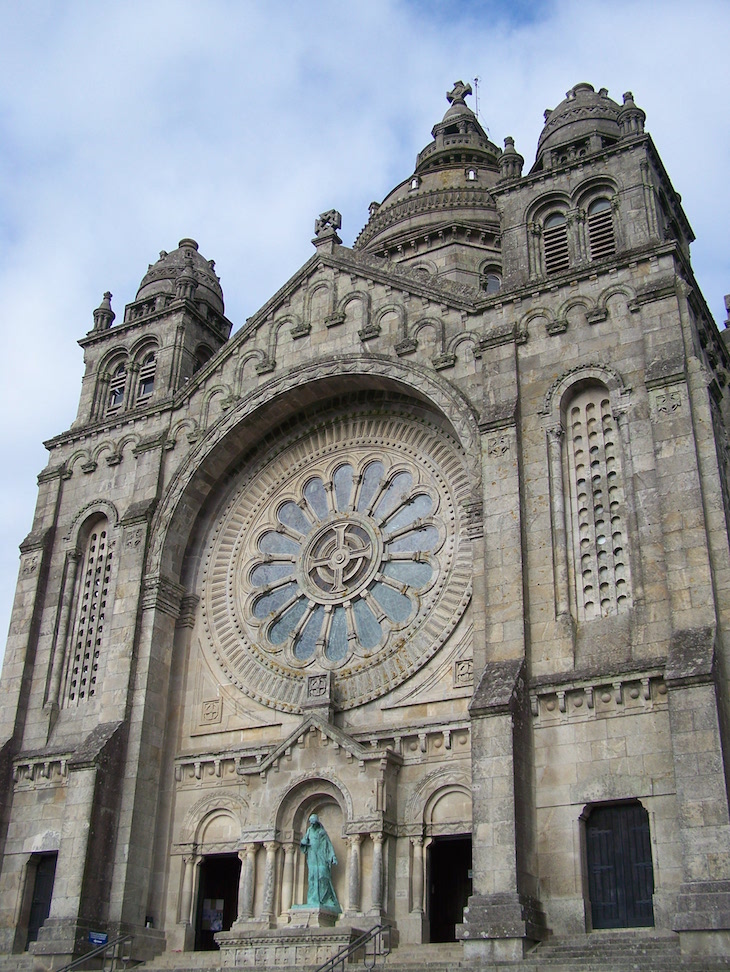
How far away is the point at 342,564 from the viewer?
24.0 m

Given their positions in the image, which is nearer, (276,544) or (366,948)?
(366,948)

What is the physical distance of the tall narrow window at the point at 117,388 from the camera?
2928cm

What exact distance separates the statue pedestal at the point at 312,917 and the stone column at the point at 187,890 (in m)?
3.31

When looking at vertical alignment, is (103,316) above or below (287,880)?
above

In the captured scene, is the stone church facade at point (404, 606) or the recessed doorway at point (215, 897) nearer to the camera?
the stone church facade at point (404, 606)

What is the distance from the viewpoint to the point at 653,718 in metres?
17.6

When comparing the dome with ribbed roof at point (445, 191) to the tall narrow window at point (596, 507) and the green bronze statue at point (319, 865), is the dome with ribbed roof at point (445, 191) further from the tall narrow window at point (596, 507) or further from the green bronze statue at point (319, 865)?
the green bronze statue at point (319, 865)

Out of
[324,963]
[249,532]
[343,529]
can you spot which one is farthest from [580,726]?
[249,532]

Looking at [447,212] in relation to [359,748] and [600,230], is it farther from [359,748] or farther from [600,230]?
[359,748]

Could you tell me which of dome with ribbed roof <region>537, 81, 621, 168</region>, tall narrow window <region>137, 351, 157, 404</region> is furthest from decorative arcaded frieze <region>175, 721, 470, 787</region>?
dome with ribbed roof <region>537, 81, 621, 168</region>

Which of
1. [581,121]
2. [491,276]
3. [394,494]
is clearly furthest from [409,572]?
[491,276]

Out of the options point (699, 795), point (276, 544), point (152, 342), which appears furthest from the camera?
point (152, 342)

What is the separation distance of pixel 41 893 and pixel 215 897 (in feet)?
11.7

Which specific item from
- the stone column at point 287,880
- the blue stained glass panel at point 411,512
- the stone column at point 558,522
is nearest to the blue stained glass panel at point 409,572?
the blue stained glass panel at point 411,512
